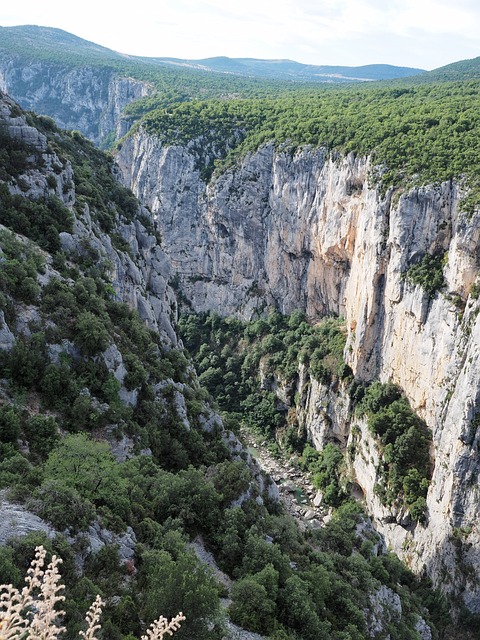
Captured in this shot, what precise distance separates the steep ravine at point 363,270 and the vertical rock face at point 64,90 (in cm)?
4417

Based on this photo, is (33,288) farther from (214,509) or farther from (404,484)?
(404,484)

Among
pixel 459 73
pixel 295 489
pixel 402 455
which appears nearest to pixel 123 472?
pixel 402 455

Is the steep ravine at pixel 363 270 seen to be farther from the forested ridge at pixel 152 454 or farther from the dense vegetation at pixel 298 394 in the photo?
the forested ridge at pixel 152 454

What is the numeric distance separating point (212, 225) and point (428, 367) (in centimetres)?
3796

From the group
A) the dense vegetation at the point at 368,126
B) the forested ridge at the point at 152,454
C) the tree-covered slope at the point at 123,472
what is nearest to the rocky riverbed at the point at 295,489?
the forested ridge at the point at 152,454

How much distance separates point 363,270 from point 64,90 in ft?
313

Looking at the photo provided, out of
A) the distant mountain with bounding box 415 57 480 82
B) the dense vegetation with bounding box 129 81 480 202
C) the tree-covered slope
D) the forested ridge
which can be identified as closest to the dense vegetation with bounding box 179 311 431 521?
the forested ridge

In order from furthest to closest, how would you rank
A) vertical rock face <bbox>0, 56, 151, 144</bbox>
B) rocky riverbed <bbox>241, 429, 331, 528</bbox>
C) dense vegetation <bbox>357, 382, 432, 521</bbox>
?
1. vertical rock face <bbox>0, 56, 151, 144</bbox>
2. rocky riverbed <bbox>241, 429, 331, 528</bbox>
3. dense vegetation <bbox>357, 382, 432, 521</bbox>

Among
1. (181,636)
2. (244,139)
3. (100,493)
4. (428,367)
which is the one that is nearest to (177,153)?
(244,139)

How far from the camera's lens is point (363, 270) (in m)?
47.2

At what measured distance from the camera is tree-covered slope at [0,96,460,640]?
13.1 metres

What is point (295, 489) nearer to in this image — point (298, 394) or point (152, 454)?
point (298, 394)

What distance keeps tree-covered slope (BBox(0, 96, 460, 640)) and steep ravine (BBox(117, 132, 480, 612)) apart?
19.9ft

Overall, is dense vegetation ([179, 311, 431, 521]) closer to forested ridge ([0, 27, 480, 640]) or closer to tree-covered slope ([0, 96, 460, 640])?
forested ridge ([0, 27, 480, 640])
